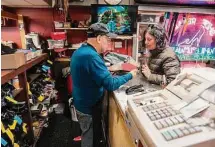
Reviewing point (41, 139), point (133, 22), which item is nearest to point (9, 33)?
point (41, 139)

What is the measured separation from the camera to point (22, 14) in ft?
11.6

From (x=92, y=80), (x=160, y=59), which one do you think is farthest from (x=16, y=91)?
(x=160, y=59)

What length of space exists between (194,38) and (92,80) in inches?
130

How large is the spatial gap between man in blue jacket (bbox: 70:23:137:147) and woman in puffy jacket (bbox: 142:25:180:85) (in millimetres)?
244

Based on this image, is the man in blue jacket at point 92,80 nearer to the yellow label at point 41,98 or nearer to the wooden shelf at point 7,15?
the yellow label at point 41,98

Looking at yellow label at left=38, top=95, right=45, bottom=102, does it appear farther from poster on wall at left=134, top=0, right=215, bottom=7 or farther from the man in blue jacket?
poster on wall at left=134, top=0, right=215, bottom=7

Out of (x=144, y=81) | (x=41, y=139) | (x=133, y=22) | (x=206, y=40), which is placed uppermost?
(x=133, y=22)

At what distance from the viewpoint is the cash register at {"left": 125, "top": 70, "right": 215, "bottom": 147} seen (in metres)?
0.72

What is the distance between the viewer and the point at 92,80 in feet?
5.62

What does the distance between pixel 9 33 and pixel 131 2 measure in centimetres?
231

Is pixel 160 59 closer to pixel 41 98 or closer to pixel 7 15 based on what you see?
pixel 41 98

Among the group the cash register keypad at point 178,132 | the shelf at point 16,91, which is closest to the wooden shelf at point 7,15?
the shelf at point 16,91

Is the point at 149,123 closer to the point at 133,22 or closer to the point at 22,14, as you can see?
the point at 133,22

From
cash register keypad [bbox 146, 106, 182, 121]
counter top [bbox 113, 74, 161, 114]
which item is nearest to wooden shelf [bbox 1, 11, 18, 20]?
counter top [bbox 113, 74, 161, 114]
